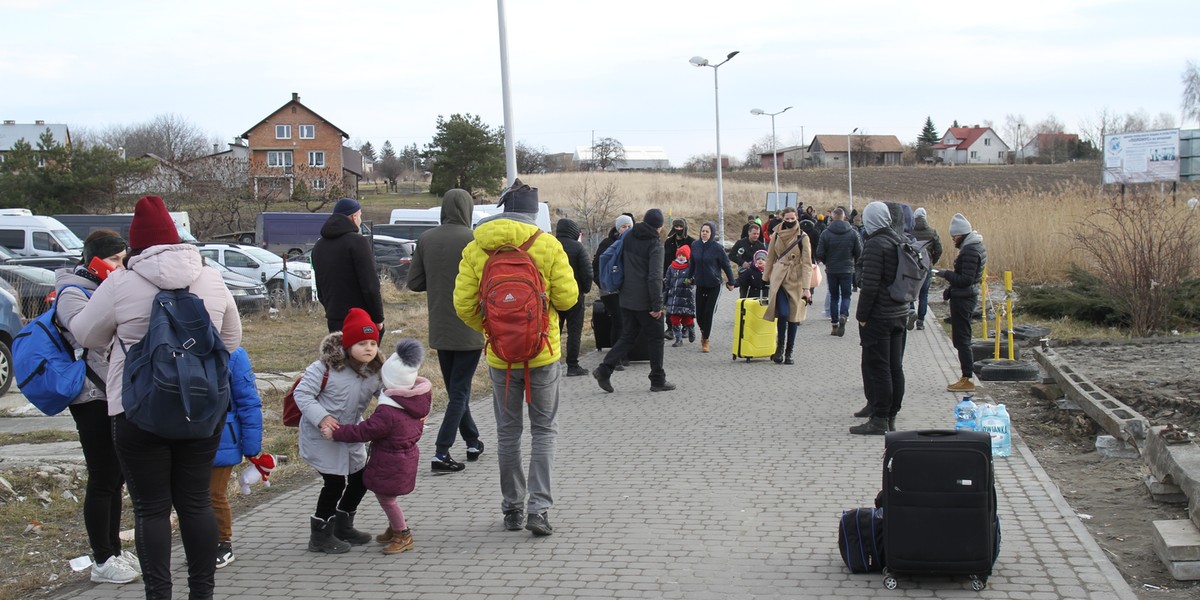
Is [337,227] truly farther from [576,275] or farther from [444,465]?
[576,275]

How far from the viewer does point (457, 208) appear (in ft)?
23.5

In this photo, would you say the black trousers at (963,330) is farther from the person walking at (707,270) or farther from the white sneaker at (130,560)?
the white sneaker at (130,560)

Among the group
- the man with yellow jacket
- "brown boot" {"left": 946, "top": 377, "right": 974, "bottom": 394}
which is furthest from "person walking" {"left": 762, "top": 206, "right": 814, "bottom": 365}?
the man with yellow jacket

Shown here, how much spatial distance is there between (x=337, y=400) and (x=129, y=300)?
1.41 m

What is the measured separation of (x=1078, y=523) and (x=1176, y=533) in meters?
0.71

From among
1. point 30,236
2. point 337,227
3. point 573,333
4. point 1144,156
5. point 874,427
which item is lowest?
point 874,427

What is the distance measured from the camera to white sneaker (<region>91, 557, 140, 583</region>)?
17.0ft

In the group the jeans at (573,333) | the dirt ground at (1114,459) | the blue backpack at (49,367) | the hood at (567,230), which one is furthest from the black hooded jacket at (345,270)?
the dirt ground at (1114,459)

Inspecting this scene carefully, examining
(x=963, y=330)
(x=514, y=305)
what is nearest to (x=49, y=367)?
(x=514, y=305)

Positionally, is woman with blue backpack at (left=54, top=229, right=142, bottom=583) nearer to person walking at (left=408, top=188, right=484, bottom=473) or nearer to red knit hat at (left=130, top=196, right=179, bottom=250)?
red knit hat at (left=130, top=196, right=179, bottom=250)

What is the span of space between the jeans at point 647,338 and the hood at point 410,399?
5.15m

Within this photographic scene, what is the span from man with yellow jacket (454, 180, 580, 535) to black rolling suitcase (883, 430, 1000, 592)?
188 centimetres

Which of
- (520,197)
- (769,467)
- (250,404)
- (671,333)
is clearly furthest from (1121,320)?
(250,404)

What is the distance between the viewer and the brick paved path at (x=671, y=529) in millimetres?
4906
